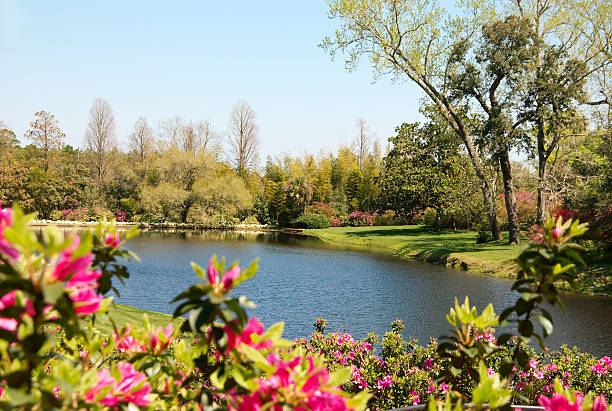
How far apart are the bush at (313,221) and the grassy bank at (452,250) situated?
17.7 ft

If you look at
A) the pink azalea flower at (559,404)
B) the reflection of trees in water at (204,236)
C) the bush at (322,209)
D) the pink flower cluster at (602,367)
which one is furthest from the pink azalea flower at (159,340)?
the bush at (322,209)

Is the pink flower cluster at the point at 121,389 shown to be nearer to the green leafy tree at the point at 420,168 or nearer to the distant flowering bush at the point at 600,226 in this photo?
the distant flowering bush at the point at 600,226

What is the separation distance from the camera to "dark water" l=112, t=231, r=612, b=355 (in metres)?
7.89

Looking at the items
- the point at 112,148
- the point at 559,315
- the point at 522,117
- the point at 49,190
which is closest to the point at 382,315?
the point at 559,315

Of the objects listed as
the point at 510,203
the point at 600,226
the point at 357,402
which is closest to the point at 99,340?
the point at 357,402

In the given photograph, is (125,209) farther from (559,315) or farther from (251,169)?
(559,315)

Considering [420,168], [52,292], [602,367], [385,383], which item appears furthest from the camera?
[420,168]

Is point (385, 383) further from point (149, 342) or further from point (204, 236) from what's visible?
point (204, 236)

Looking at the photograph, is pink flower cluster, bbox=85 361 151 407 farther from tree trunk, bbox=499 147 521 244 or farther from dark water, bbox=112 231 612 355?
tree trunk, bbox=499 147 521 244

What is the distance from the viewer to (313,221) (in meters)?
33.7

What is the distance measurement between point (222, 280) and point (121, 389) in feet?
0.99

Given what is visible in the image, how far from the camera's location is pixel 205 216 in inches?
1289

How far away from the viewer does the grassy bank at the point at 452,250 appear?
11.3 m

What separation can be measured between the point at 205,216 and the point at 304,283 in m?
21.9
